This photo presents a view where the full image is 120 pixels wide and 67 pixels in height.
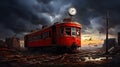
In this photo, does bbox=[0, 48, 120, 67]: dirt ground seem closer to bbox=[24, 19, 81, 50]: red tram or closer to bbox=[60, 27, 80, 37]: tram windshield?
bbox=[24, 19, 81, 50]: red tram

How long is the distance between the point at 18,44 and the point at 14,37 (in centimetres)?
412

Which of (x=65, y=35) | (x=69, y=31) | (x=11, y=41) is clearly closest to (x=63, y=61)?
(x=65, y=35)

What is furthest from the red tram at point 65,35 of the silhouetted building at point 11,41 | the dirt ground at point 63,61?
the silhouetted building at point 11,41

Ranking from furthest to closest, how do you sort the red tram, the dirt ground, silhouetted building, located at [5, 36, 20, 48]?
1. silhouetted building, located at [5, 36, 20, 48]
2. the red tram
3. the dirt ground

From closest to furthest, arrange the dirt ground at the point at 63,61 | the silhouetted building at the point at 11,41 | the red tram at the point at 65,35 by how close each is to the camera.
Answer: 1. the dirt ground at the point at 63,61
2. the red tram at the point at 65,35
3. the silhouetted building at the point at 11,41

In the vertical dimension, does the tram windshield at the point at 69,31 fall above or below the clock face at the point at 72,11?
below

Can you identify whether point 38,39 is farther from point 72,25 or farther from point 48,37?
point 72,25

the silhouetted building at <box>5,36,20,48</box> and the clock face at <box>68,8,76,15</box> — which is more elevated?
the clock face at <box>68,8,76,15</box>

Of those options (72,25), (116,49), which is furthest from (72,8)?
(116,49)

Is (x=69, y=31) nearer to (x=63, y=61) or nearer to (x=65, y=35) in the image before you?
(x=65, y=35)

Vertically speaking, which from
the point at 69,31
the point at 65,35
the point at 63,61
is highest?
the point at 69,31

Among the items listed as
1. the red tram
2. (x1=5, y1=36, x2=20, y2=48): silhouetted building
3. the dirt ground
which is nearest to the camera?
the dirt ground

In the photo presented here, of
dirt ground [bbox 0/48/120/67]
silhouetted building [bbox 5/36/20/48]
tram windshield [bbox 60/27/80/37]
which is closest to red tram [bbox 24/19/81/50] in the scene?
tram windshield [bbox 60/27/80/37]

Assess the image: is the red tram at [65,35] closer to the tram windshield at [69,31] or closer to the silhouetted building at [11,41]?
the tram windshield at [69,31]
